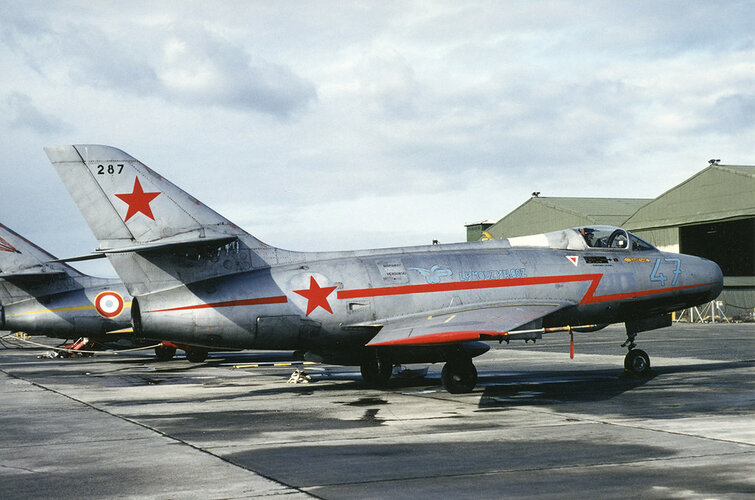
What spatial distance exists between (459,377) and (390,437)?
569 cm

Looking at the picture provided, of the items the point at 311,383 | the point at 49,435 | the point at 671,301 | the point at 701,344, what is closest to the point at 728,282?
the point at 701,344

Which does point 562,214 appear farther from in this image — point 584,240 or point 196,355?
point 584,240

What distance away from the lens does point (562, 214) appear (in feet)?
235

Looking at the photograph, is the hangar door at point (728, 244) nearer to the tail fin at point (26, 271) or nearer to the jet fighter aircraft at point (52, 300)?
the jet fighter aircraft at point (52, 300)

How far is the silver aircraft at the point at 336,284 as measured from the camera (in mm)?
16891

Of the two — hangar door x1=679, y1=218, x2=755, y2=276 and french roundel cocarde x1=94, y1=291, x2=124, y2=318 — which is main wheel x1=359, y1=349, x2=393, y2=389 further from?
hangar door x1=679, y1=218, x2=755, y2=276

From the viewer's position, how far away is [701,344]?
3219 cm

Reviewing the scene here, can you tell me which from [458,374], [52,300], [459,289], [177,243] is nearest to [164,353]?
[52,300]

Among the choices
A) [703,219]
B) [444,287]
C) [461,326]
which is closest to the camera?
[461,326]

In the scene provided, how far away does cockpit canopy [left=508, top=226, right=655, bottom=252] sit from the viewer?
1969 cm

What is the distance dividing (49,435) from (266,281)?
19.8 ft

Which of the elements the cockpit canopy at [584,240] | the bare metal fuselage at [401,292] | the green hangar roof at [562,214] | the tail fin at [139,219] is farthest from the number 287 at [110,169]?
the green hangar roof at [562,214]

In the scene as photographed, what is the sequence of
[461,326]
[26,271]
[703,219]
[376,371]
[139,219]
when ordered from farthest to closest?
[703,219] < [26,271] < [376,371] < [139,219] < [461,326]

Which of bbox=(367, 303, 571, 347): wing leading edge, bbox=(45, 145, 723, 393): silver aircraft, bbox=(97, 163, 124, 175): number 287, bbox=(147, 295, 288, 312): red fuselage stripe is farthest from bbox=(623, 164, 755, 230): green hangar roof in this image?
bbox=(97, 163, 124, 175): number 287
